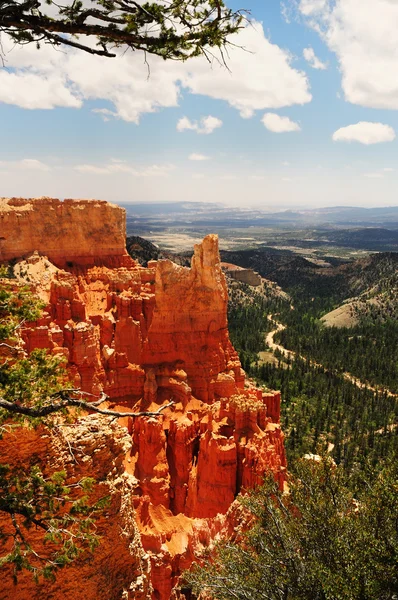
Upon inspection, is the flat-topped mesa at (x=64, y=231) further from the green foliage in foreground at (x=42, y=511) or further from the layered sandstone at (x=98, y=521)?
the green foliage in foreground at (x=42, y=511)

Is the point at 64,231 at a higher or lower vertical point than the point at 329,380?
higher

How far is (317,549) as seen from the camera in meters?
11.0

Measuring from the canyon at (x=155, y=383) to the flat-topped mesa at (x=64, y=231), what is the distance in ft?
0.33

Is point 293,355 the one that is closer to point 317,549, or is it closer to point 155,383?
point 155,383

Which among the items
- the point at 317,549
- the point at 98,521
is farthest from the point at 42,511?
the point at 317,549

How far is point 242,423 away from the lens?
21031mm

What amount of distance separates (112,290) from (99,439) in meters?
27.7

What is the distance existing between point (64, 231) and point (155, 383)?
21.8m

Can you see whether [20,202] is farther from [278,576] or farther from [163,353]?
[278,576]

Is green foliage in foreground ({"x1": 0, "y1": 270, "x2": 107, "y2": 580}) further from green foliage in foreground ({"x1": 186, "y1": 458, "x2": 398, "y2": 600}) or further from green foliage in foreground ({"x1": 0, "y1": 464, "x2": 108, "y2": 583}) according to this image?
green foliage in foreground ({"x1": 186, "y1": 458, "x2": 398, "y2": 600})

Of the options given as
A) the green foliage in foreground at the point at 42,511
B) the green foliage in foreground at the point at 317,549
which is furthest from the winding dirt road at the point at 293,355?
the green foliage in foreground at the point at 42,511

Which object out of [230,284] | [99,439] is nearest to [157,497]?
[99,439]

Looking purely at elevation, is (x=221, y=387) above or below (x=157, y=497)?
above

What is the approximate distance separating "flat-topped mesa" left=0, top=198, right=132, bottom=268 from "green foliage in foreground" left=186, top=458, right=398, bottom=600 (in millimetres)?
33659
